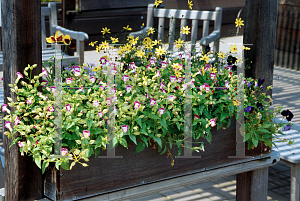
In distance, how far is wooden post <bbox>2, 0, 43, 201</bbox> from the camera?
147 centimetres

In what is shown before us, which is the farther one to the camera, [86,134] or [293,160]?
[293,160]

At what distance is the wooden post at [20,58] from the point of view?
147 cm

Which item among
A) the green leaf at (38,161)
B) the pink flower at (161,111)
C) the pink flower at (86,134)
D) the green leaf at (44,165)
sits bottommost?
the green leaf at (44,165)

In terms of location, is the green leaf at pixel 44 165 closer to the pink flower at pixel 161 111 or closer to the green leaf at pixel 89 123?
the green leaf at pixel 89 123

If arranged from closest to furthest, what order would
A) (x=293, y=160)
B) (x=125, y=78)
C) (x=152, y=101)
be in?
1. (x=152, y=101)
2. (x=125, y=78)
3. (x=293, y=160)

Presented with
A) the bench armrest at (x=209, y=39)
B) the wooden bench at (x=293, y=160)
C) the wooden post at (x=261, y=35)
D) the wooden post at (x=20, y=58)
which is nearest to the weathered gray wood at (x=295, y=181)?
the wooden bench at (x=293, y=160)

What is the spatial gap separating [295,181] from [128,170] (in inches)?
54.9

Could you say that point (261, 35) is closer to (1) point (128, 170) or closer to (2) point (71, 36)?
(1) point (128, 170)

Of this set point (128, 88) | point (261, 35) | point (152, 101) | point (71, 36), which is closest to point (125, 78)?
point (128, 88)

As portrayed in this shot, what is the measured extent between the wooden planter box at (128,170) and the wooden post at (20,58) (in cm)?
7

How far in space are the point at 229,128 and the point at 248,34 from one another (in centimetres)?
51

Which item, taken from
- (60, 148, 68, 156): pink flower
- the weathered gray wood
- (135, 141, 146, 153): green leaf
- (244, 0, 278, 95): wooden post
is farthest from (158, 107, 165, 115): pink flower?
the weathered gray wood

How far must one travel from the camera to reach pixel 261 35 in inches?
76.7

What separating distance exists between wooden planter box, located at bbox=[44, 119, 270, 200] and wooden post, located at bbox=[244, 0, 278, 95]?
354 mm
